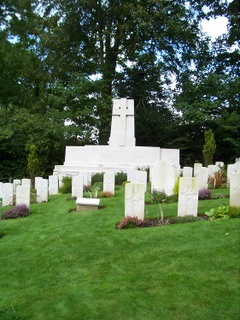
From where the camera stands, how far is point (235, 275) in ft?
13.4

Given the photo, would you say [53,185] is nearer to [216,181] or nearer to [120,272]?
[216,181]

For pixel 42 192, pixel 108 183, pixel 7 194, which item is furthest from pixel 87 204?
pixel 7 194

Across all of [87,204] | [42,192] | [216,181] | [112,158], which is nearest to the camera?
[87,204]

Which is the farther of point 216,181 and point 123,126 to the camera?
point 123,126

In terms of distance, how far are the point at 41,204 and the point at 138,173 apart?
3094mm

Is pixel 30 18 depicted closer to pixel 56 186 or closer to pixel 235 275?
pixel 56 186

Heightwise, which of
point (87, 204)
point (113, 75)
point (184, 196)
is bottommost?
point (87, 204)

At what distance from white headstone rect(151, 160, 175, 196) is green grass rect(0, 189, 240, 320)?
9.30 ft

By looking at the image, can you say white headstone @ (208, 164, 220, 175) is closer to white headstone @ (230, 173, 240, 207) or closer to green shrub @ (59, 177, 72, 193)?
green shrub @ (59, 177, 72, 193)

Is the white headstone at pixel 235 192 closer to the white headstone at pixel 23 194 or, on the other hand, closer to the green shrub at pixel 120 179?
the white headstone at pixel 23 194

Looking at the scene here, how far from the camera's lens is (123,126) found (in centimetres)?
1842

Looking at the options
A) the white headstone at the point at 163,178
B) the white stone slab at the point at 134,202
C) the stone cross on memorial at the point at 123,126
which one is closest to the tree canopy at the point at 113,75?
the stone cross on memorial at the point at 123,126

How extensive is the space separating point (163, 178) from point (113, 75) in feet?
51.2

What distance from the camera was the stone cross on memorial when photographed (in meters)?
18.2
